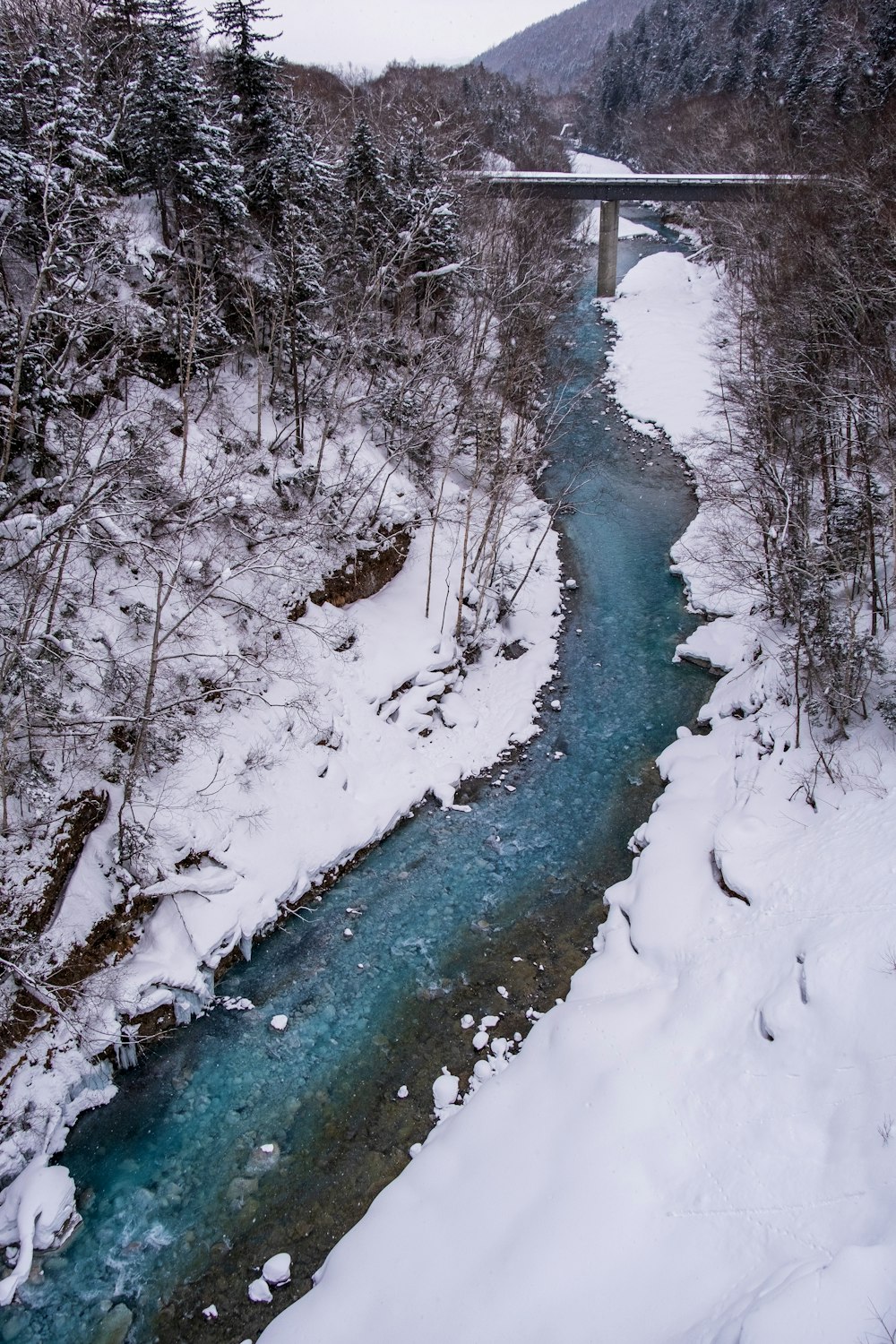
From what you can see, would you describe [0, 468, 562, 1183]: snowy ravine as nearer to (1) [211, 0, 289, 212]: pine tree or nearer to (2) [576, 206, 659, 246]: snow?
(1) [211, 0, 289, 212]: pine tree

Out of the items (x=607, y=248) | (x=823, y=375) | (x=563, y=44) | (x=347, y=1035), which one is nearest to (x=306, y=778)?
(x=347, y=1035)

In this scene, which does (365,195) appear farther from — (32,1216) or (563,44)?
(563,44)

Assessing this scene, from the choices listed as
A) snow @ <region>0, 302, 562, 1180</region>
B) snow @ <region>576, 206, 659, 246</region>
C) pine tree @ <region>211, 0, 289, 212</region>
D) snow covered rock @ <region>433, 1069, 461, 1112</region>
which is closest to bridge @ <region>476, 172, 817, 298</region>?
snow @ <region>576, 206, 659, 246</region>

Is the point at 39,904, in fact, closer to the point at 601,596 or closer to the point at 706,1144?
the point at 706,1144

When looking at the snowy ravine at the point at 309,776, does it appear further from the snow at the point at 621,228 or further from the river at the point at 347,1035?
the snow at the point at 621,228

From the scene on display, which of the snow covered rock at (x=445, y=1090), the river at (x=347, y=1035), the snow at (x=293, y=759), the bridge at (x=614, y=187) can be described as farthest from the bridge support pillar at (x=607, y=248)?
the snow covered rock at (x=445, y=1090)

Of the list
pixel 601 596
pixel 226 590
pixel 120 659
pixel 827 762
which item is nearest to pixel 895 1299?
pixel 827 762
